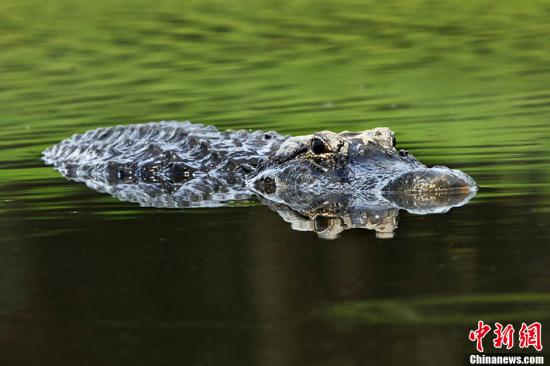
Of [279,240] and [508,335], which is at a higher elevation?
[508,335]

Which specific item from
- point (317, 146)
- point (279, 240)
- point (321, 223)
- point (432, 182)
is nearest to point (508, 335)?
point (279, 240)

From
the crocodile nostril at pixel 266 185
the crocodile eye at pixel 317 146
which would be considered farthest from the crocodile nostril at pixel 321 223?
the crocodile nostril at pixel 266 185

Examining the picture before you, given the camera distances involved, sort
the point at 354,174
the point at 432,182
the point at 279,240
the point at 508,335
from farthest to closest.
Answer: the point at 354,174
the point at 432,182
the point at 279,240
the point at 508,335

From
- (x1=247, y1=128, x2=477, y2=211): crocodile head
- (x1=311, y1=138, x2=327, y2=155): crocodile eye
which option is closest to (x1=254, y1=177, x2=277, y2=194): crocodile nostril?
(x1=247, y1=128, x2=477, y2=211): crocodile head

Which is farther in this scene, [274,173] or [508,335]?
[274,173]

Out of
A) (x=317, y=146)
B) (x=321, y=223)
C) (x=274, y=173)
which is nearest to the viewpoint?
(x=321, y=223)

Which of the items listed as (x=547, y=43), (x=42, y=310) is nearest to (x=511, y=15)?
(x=547, y=43)

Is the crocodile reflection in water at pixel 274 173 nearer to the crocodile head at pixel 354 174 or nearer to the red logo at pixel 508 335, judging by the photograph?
the crocodile head at pixel 354 174

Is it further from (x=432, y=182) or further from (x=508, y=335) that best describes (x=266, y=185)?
(x=508, y=335)

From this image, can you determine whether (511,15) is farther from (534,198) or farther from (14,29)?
(534,198)
